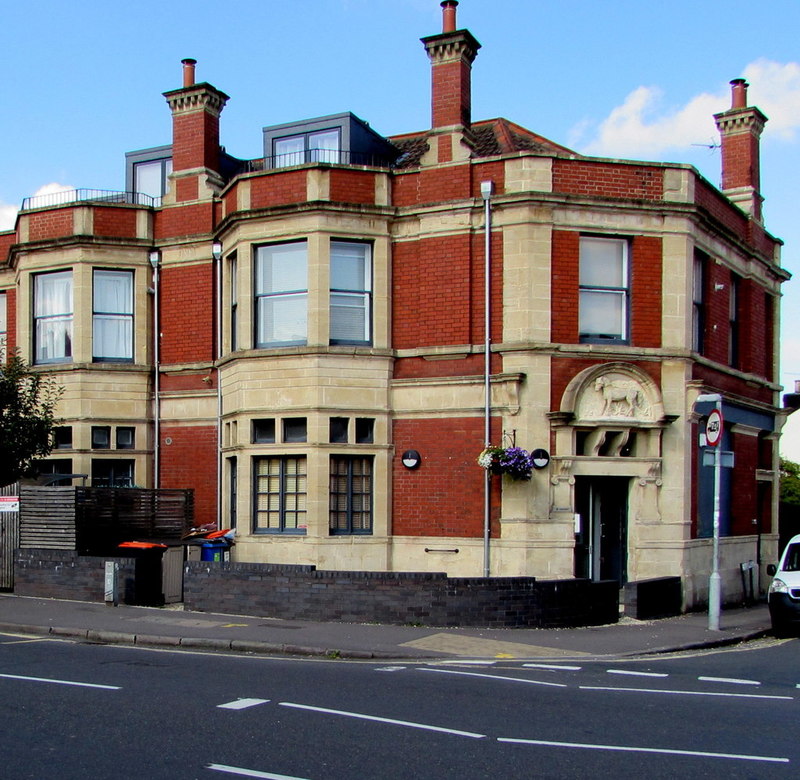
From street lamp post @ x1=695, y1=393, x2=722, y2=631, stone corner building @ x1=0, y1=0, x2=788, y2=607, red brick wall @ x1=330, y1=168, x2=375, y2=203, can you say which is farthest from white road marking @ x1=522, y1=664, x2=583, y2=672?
red brick wall @ x1=330, y1=168, x2=375, y2=203

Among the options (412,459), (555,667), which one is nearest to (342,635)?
(555,667)

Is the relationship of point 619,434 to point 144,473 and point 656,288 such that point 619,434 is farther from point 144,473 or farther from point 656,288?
point 144,473

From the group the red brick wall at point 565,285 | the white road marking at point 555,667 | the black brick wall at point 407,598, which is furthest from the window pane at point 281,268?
the white road marking at point 555,667

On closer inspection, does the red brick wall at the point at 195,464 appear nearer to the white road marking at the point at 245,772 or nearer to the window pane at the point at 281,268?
the window pane at the point at 281,268

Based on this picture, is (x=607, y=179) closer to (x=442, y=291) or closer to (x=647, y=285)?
(x=647, y=285)

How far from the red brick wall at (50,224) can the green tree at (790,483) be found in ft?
89.7

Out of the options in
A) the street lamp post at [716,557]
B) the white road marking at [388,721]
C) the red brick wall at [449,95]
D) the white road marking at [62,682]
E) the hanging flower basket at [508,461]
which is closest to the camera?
the white road marking at [388,721]

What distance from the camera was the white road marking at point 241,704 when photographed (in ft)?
30.0

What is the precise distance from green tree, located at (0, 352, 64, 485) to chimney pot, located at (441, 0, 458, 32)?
34.7ft

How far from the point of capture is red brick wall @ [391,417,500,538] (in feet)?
60.5

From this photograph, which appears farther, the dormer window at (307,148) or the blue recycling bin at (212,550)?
the dormer window at (307,148)

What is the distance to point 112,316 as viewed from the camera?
880 inches

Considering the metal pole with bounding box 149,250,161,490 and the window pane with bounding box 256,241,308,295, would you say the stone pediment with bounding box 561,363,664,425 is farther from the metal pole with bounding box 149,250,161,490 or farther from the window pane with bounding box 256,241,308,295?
the metal pole with bounding box 149,250,161,490

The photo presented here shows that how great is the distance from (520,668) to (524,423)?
6493 millimetres
